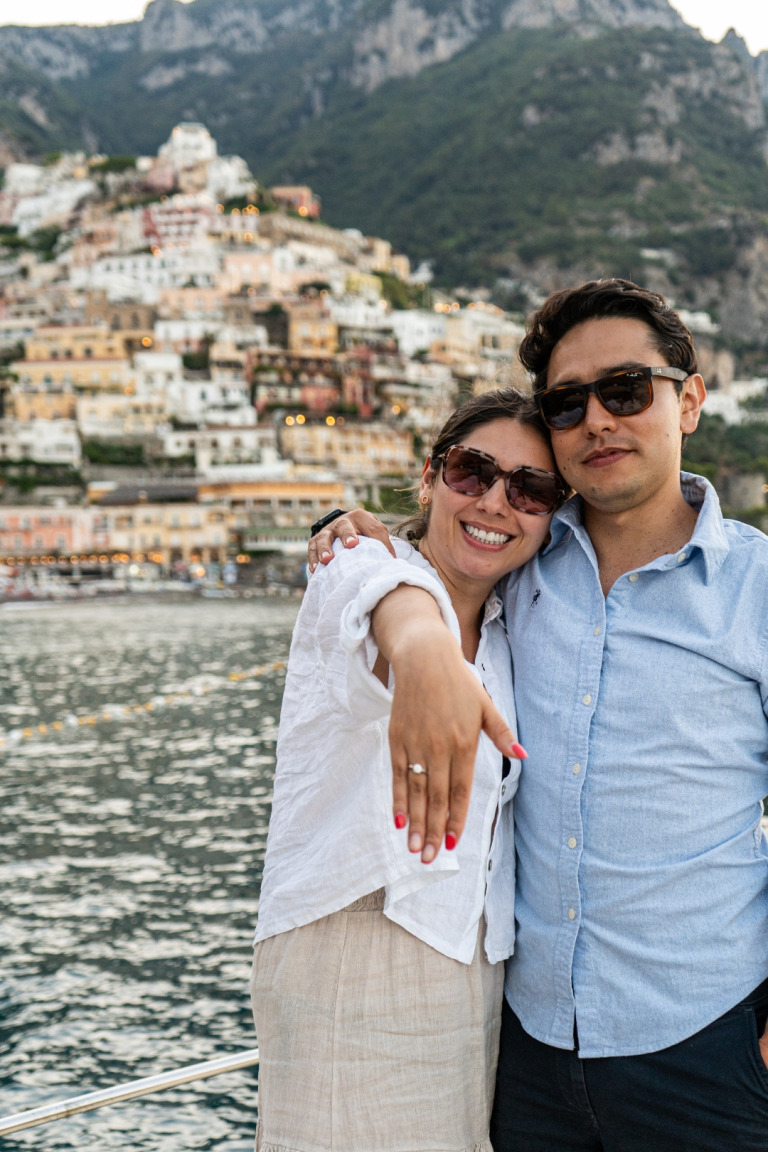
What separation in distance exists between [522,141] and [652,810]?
15321 cm

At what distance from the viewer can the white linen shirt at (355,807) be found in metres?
1.73

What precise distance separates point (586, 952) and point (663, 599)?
694mm

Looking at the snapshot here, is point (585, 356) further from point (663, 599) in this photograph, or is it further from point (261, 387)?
point (261, 387)

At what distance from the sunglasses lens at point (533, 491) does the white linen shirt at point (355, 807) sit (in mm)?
420

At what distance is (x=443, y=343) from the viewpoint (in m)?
94.4

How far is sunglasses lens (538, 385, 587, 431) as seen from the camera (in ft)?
7.27

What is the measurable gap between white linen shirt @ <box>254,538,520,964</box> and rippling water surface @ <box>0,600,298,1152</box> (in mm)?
3920

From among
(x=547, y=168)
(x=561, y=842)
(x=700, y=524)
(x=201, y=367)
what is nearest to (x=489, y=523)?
(x=700, y=524)

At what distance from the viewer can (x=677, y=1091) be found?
2006 millimetres

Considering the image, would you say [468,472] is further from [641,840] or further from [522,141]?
[522,141]

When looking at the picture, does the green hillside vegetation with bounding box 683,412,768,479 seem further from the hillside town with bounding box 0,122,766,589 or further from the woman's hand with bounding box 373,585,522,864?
the woman's hand with bounding box 373,585,522,864

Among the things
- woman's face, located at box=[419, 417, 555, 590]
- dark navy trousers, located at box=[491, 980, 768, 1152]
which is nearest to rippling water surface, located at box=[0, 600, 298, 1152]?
dark navy trousers, located at box=[491, 980, 768, 1152]

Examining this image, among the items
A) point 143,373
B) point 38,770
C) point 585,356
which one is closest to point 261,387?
point 143,373

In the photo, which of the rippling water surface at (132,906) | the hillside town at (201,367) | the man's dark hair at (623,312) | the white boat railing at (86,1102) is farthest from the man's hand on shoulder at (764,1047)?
the hillside town at (201,367)
